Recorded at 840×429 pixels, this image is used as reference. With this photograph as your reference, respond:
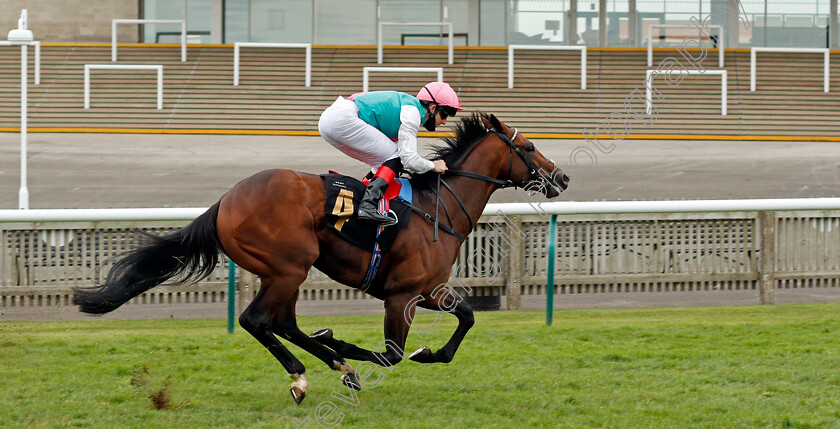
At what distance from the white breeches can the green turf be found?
4.17 feet

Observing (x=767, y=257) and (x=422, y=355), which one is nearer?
(x=422, y=355)

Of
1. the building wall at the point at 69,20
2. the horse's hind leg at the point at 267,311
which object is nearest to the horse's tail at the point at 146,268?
the horse's hind leg at the point at 267,311

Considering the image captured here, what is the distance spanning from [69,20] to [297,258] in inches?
957

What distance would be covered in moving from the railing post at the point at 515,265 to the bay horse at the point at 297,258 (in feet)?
8.05

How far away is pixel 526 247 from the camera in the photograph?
7.67m

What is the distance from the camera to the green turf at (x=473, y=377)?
4355mm

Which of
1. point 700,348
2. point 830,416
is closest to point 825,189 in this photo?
point 700,348

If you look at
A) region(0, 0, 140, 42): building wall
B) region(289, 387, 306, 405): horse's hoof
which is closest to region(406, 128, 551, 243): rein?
region(289, 387, 306, 405): horse's hoof

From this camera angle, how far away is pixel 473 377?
5242 mm

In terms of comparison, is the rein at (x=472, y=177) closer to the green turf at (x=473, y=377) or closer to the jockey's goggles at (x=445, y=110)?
the jockey's goggles at (x=445, y=110)

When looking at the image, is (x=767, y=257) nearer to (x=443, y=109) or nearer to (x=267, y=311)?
(x=443, y=109)

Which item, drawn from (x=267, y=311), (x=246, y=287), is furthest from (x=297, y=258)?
(x=246, y=287)

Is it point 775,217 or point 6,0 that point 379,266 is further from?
point 6,0

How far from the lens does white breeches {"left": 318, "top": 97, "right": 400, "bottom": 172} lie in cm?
489
